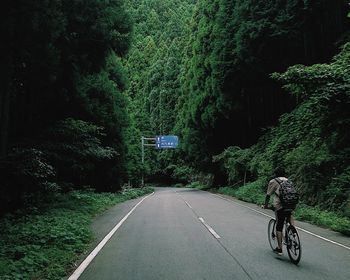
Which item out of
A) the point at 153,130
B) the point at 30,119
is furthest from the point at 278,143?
the point at 153,130

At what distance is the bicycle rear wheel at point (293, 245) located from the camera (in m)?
8.05

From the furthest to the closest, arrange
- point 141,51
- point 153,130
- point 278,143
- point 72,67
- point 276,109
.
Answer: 1. point 141,51
2. point 153,130
3. point 276,109
4. point 278,143
5. point 72,67

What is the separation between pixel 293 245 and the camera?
8.28m

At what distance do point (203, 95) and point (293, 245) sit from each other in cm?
3336

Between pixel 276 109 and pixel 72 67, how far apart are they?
20140mm

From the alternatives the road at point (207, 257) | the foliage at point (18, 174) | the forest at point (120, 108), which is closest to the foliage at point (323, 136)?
the forest at point (120, 108)

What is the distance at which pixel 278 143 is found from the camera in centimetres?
2528

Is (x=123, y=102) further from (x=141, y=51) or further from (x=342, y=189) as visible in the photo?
(x=141, y=51)

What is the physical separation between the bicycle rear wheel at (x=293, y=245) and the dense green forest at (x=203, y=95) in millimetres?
6365

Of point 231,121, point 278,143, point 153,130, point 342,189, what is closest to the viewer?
point 342,189

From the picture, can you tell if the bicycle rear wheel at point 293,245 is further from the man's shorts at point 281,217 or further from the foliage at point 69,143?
the foliage at point 69,143

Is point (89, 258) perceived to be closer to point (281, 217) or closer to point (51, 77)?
point (281, 217)

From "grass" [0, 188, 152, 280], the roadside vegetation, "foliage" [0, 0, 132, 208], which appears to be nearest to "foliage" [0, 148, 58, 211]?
"foliage" [0, 0, 132, 208]

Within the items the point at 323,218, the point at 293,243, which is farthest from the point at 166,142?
the point at 293,243
